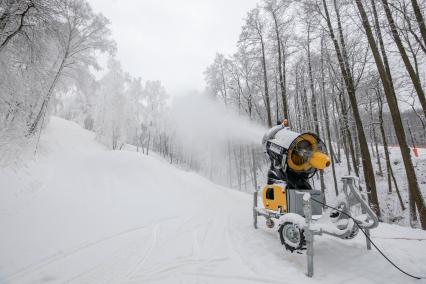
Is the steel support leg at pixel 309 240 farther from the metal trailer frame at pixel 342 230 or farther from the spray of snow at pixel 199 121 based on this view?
the spray of snow at pixel 199 121

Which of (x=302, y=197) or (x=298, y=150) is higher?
(x=298, y=150)

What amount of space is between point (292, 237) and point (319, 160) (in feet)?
5.85

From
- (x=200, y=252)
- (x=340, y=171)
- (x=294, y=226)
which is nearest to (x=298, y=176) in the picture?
(x=294, y=226)

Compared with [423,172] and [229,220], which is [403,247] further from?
[423,172]

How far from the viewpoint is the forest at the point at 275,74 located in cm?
786

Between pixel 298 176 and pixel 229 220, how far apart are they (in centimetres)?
392

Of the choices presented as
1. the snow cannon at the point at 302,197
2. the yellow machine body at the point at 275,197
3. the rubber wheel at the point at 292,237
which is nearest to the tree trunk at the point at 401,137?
the snow cannon at the point at 302,197

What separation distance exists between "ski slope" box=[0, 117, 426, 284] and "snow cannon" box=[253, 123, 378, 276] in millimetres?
623

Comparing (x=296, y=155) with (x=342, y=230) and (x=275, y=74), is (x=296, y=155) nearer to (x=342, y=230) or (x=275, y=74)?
(x=342, y=230)

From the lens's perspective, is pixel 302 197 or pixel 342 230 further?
pixel 302 197

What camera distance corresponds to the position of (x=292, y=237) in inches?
185

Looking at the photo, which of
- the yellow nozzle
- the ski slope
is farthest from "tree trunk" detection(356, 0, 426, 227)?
the yellow nozzle

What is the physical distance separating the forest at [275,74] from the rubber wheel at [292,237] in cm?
615

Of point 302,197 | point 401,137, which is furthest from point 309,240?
point 401,137
